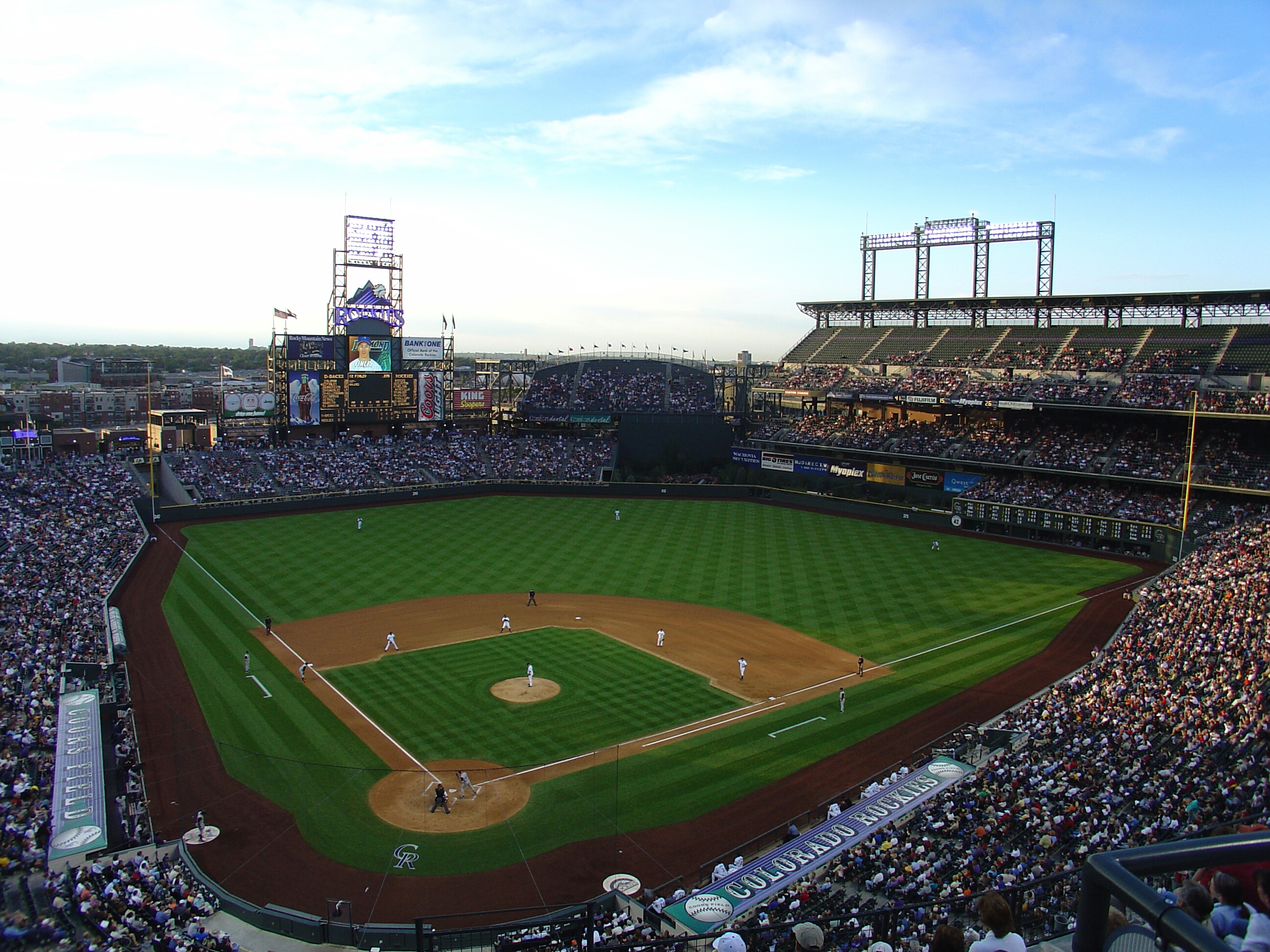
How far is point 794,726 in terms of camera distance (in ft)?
88.9

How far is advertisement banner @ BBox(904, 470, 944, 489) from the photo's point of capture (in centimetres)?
5991

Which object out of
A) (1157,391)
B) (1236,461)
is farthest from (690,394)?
(1236,461)

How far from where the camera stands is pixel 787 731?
1051 inches

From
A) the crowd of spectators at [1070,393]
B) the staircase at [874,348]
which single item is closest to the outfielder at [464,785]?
the crowd of spectators at [1070,393]

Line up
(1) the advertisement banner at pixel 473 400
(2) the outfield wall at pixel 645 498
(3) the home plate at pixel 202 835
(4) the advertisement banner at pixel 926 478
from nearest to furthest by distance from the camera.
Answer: (3) the home plate at pixel 202 835 < (2) the outfield wall at pixel 645 498 < (4) the advertisement banner at pixel 926 478 < (1) the advertisement banner at pixel 473 400

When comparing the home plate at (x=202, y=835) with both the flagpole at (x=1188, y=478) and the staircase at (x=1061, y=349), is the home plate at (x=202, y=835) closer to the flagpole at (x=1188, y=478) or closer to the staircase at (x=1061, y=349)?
the flagpole at (x=1188, y=478)

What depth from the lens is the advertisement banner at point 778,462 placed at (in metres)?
68.5

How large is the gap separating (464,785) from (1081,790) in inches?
599

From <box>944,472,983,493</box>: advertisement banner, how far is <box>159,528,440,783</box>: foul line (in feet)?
144

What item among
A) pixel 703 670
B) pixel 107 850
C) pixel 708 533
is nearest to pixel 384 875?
pixel 107 850

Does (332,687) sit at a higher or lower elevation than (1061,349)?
lower

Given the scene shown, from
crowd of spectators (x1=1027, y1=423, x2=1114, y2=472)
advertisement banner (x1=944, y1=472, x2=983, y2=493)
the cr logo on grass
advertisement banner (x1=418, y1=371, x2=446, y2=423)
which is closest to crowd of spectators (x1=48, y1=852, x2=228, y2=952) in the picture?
the cr logo on grass

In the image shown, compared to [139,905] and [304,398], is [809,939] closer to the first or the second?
[139,905]

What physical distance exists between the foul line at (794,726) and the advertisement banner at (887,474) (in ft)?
122
